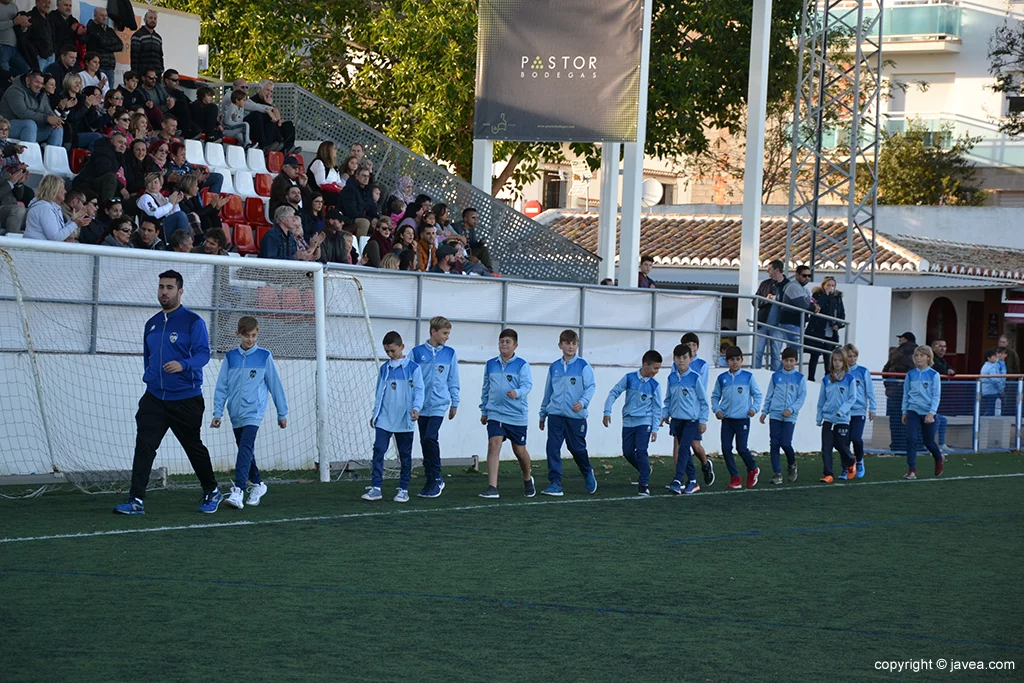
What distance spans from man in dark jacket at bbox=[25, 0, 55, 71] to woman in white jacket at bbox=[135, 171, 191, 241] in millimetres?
2890

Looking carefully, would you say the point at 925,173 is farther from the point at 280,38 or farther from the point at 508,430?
the point at 508,430

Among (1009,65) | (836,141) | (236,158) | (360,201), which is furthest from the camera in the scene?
(836,141)

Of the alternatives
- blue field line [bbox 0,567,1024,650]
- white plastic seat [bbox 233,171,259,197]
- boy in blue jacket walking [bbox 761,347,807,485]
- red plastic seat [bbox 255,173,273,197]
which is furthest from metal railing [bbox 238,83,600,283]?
blue field line [bbox 0,567,1024,650]

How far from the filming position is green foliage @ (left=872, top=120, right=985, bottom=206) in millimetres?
45719

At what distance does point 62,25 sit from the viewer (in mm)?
17547

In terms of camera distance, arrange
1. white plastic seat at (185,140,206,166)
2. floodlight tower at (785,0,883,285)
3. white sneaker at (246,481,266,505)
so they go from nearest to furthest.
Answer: white sneaker at (246,481,266,505) < white plastic seat at (185,140,206,166) < floodlight tower at (785,0,883,285)

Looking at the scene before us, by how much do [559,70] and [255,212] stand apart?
4.64 m

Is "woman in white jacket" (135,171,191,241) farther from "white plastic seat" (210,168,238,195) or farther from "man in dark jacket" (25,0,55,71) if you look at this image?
"man in dark jacket" (25,0,55,71)

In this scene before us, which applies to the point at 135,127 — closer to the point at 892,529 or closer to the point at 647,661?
the point at 892,529

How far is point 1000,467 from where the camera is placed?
19891 mm

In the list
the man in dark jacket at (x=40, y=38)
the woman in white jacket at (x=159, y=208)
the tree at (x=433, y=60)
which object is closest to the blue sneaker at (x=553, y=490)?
the woman in white jacket at (x=159, y=208)

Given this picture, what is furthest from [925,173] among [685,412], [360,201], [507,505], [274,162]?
[507,505]

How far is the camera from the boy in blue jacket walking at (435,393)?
510 inches

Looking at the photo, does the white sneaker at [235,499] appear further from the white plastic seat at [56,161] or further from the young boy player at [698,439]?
the white plastic seat at [56,161]
